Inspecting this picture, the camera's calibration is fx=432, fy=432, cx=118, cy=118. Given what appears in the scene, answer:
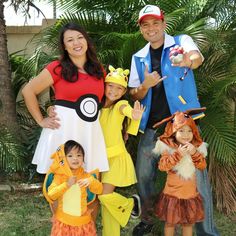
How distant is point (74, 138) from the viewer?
129 inches

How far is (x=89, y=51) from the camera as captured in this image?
3.39m

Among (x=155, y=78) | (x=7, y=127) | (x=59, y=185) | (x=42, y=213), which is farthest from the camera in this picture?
(x=7, y=127)

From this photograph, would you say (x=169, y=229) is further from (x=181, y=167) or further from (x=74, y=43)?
(x=74, y=43)

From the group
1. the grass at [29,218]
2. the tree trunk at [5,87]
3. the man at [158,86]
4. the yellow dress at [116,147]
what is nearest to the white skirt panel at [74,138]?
the yellow dress at [116,147]

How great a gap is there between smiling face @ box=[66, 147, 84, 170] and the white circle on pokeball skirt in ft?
0.97

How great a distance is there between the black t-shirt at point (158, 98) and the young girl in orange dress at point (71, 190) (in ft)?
2.35

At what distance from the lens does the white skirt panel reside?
3.28m

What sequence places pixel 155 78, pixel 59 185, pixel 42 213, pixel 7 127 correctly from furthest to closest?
pixel 7 127 → pixel 42 213 → pixel 155 78 → pixel 59 185

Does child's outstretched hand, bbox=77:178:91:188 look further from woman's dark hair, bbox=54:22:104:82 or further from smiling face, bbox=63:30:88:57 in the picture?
smiling face, bbox=63:30:88:57

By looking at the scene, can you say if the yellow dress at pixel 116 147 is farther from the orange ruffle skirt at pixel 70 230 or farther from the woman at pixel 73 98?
the orange ruffle skirt at pixel 70 230

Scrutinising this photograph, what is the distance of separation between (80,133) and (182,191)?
89cm

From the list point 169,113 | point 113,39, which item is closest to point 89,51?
point 169,113

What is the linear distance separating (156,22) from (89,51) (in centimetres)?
57

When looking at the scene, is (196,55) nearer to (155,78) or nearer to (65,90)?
(155,78)
